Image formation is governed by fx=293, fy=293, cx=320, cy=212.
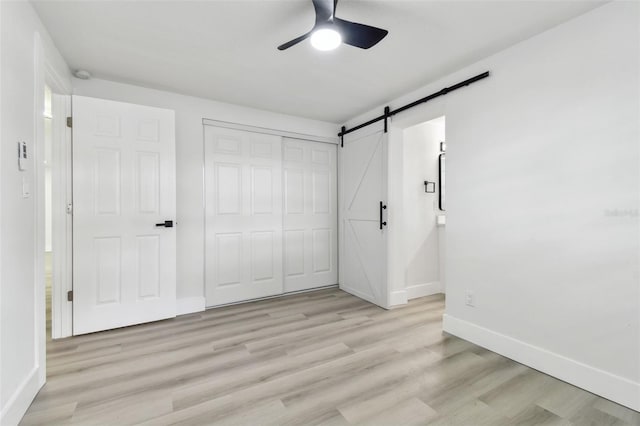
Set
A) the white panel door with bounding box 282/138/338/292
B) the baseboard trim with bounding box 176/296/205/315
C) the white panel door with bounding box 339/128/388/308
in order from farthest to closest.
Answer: the white panel door with bounding box 282/138/338/292 → the white panel door with bounding box 339/128/388/308 → the baseboard trim with bounding box 176/296/205/315

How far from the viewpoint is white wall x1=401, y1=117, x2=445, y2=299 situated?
398 cm

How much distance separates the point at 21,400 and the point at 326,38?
9.14ft

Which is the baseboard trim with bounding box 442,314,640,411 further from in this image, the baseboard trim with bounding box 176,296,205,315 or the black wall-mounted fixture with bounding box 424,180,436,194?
the baseboard trim with bounding box 176,296,205,315

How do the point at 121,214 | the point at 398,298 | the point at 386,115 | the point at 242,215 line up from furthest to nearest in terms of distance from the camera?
the point at 242,215, the point at 398,298, the point at 386,115, the point at 121,214

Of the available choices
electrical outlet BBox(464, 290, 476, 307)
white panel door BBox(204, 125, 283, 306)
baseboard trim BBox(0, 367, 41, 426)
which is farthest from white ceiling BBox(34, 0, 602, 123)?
baseboard trim BBox(0, 367, 41, 426)

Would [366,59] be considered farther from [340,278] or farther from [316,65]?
[340,278]

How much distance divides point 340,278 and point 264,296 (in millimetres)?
1195

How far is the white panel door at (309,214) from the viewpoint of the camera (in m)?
4.12

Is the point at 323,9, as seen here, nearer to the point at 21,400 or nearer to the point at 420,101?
the point at 420,101

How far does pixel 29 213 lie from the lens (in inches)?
71.9

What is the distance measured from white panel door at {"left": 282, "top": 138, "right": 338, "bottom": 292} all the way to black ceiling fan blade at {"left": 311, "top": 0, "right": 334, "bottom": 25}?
7.77 ft

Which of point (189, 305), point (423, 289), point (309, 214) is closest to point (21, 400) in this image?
point (189, 305)

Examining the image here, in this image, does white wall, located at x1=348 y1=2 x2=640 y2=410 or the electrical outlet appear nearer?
white wall, located at x1=348 y1=2 x2=640 y2=410

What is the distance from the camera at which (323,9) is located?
68.5 inches
